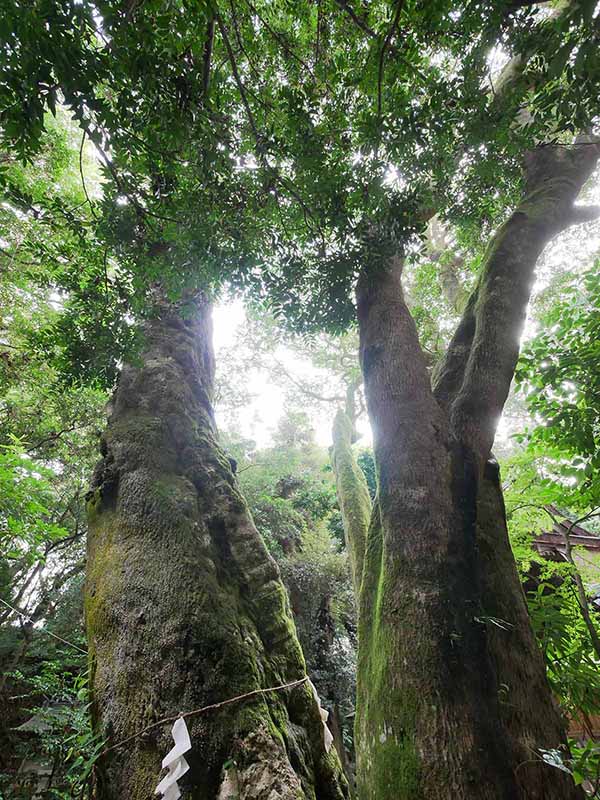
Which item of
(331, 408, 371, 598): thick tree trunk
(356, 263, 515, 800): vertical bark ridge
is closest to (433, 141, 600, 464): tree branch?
(356, 263, 515, 800): vertical bark ridge

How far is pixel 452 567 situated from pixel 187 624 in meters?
1.32

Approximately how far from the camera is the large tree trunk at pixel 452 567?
141 centimetres

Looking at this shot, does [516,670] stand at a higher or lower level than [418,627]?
lower

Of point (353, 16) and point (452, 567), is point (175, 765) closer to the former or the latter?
point (452, 567)

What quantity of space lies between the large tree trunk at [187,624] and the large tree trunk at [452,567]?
46 centimetres

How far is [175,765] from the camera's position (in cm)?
148

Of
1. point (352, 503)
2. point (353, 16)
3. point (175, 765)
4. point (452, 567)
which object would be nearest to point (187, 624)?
point (175, 765)

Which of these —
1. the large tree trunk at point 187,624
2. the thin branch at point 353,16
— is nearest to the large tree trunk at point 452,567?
the large tree trunk at point 187,624

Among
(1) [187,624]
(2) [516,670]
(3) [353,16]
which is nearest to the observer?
(2) [516,670]

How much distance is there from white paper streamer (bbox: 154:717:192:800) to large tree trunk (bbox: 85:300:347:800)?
8 centimetres

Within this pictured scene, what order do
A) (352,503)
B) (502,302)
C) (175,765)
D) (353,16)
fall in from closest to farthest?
1. (175,765)
2. (353,16)
3. (502,302)
4. (352,503)

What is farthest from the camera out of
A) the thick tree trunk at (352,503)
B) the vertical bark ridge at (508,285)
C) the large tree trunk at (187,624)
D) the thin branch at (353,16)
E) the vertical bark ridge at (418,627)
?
the thick tree trunk at (352,503)

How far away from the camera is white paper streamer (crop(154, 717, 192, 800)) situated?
4.73 ft

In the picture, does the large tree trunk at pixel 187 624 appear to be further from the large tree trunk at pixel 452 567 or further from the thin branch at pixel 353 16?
the thin branch at pixel 353 16
